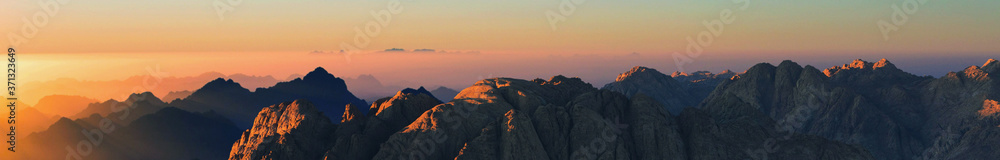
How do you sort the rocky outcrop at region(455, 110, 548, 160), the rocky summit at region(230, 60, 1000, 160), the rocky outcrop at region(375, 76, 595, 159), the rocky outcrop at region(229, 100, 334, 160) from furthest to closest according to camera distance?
the rocky outcrop at region(229, 100, 334, 160) → the rocky summit at region(230, 60, 1000, 160) → the rocky outcrop at region(375, 76, 595, 159) → the rocky outcrop at region(455, 110, 548, 160)

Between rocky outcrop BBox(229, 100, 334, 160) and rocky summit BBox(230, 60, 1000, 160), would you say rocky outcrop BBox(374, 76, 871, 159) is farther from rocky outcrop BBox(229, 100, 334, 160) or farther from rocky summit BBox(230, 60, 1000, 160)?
rocky outcrop BBox(229, 100, 334, 160)

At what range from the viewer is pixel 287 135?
130625 mm

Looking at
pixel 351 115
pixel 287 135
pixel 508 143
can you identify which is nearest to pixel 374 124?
pixel 351 115

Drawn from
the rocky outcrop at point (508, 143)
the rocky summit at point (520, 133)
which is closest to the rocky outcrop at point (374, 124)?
the rocky summit at point (520, 133)

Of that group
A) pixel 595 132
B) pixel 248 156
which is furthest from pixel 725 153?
pixel 248 156

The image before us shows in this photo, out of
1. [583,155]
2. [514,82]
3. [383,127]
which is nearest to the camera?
[583,155]

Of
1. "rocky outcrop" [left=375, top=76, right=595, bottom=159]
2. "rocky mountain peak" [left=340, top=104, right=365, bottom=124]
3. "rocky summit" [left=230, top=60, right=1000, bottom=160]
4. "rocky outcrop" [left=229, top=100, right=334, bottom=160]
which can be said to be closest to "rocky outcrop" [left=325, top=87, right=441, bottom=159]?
"rocky mountain peak" [left=340, top=104, right=365, bottom=124]

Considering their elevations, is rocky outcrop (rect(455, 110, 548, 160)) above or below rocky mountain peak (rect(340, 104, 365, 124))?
below

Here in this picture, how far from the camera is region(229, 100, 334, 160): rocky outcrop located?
129 metres

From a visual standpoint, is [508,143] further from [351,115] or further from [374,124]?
[351,115]

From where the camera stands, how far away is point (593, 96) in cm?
14638

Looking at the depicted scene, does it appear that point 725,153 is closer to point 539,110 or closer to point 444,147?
point 539,110

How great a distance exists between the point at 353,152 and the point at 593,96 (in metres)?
43.0

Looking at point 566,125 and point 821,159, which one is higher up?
point 566,125
